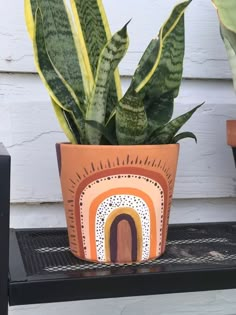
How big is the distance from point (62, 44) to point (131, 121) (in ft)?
0.46

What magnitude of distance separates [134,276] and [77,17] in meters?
0.32

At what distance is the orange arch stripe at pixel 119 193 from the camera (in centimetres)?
55

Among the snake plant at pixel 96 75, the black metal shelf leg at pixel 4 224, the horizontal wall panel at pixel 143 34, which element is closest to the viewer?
the black metal shelf leg at pixel 4 224

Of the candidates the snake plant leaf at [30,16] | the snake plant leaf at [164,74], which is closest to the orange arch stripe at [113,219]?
the snake plant leaf at [164,74]

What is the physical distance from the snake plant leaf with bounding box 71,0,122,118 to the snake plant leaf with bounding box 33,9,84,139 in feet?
0.14

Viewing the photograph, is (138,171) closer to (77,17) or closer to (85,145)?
(85,145)

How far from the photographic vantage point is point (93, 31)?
0.61 metres

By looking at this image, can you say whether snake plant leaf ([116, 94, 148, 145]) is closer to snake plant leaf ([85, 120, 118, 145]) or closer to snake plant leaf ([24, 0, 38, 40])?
snake plant leaf ([85, 120, 118, 145])

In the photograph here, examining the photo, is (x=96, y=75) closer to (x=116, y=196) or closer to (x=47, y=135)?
(x=116, y=196)

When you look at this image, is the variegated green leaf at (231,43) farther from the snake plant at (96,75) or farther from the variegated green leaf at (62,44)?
the variegated green leaf at (62,44)

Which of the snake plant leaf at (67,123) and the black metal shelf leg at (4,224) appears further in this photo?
the snake plant leaf at (67,123)

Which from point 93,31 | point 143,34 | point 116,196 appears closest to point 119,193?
point 116,196

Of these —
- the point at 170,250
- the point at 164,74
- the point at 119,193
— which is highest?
the point at 164,74

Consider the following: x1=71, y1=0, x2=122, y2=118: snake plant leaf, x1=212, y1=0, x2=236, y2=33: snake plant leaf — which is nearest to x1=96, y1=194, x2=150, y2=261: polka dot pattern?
x1=71, y1=0, x2=122, y2=118: snake plant leaf
